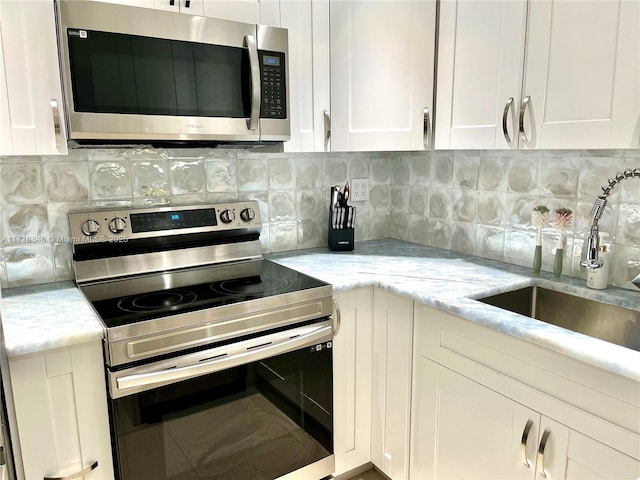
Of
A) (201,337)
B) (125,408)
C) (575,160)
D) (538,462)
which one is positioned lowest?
(538,462)

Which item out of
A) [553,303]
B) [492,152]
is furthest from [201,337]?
[492,152]

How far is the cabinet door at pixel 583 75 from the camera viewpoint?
4.15 feet

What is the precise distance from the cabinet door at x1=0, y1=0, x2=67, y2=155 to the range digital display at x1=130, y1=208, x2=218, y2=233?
0.45 meters

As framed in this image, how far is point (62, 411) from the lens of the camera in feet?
4.26

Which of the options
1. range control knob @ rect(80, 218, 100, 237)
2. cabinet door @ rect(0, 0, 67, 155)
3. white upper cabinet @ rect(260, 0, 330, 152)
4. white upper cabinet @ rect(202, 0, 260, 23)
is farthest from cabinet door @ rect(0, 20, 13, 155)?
white upper cabinet @ rect(260, 0, 330, 152)

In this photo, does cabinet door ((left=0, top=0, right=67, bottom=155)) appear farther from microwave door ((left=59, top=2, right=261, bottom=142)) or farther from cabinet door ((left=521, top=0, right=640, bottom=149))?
cabinet door ((left=521, top=0, right=640, bottom=149))

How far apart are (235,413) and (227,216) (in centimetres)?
79

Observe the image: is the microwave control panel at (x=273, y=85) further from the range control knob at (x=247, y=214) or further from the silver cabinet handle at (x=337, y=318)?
the silver cabinet handle at (x=337, y=318)

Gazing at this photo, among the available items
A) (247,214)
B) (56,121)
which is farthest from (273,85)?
(56,121)

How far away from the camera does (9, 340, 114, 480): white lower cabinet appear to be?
1.25m

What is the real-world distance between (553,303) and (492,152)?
0.64 m

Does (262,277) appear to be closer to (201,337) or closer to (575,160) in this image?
(201,337)

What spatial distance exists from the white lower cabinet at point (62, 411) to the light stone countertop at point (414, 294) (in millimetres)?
62

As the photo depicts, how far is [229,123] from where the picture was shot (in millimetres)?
1607
